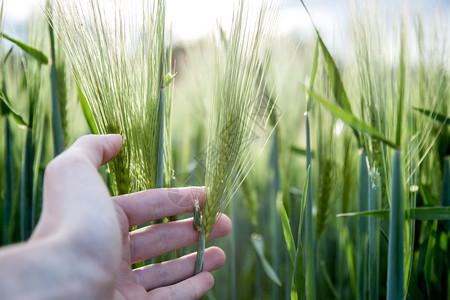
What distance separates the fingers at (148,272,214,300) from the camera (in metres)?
0.68

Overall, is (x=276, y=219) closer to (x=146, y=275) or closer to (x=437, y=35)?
(x=146, y=275)

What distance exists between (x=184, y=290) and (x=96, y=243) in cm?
26

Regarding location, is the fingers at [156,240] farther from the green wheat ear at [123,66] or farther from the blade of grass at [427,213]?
the blade of grass at [427,213]

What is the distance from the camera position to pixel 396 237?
0.54 metres

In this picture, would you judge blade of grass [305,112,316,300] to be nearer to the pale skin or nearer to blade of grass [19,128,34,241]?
the pale skin

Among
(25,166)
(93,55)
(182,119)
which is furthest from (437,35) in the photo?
(182,119)

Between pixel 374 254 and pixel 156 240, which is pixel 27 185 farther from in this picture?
pixel 374 254

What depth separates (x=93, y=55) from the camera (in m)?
0.60

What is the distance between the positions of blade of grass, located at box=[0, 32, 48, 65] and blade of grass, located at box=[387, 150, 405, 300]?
2.30 ft

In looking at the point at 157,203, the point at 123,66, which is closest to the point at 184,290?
the point at 157,203

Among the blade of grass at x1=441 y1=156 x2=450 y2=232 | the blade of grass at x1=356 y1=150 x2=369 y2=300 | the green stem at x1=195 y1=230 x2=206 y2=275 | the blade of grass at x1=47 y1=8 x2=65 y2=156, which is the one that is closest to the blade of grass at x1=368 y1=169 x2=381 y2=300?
the blade of grass at x1=356 y1=150 x2=369 y2=300

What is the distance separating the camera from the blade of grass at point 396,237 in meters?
0.51

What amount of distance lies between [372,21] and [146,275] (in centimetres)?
61

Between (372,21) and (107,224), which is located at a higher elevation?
(372,21)
